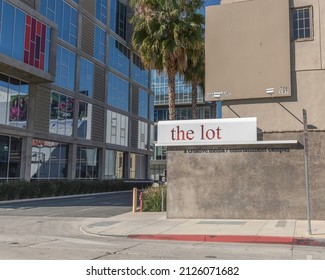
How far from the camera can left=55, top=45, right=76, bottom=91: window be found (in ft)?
123

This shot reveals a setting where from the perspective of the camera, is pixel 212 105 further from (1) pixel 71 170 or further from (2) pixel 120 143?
(2) pixel 120 143

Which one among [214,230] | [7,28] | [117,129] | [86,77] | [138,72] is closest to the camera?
[214,230]

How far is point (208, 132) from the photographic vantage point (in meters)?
16.8

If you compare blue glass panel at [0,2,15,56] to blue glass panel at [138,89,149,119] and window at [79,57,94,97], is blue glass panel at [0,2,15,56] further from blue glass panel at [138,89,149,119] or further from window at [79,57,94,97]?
blue glass panel at [138,89,149,119]

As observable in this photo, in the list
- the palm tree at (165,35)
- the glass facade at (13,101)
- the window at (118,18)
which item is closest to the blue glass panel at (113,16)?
the window at (118,18)

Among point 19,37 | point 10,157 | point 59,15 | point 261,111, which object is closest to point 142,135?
point 59,15

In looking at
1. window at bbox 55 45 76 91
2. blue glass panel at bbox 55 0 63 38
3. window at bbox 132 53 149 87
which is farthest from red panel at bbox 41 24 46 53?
window at bbox 132 53 149 87

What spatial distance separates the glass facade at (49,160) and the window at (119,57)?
13558 mm

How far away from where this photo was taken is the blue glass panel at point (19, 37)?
30.3 metres

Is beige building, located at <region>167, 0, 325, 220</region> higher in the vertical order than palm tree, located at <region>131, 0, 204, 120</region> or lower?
lower

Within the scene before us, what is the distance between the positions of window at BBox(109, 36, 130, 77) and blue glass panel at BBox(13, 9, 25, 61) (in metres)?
16.8

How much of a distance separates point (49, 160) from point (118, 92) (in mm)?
15430

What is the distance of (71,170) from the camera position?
39.5 meters

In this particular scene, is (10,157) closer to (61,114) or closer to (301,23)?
(61,114)
